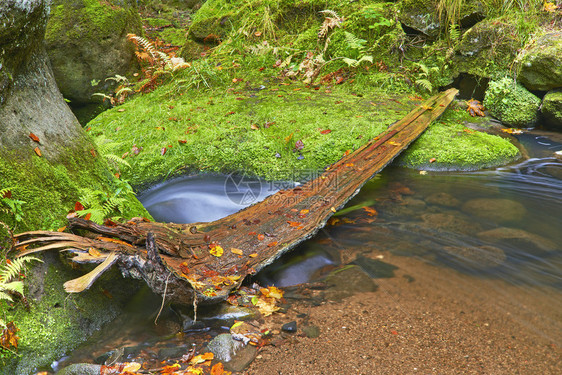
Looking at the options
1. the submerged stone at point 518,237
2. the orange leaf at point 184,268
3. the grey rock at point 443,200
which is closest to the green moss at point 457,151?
the grey rock at point 443,200

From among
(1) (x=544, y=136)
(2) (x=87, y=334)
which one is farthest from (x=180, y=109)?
(1) (x=544, y=136)

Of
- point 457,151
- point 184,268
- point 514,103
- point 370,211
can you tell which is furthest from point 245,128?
point 514,103

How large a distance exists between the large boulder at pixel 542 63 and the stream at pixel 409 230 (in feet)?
3.59

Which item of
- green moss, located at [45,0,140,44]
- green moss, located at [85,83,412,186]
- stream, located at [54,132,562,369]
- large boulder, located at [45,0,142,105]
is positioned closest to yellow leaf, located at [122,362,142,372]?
stream, located at [54,132,562,369]

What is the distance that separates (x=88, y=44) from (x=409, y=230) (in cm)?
767

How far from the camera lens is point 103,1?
334 inches

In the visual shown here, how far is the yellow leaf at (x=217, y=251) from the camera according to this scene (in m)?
3.77

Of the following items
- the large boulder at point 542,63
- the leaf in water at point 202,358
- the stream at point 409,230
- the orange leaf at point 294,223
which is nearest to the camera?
the leaf in water at point 202,358

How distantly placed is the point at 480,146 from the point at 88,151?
5816 millimetres

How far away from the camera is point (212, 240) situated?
13.1 feet

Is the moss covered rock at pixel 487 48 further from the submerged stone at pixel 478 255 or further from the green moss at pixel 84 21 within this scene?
the green moss at pixel 84 21

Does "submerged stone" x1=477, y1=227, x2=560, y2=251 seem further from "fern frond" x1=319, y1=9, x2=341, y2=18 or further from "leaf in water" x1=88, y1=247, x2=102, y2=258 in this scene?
"fern frond" x1=319, y1=9, x2=341, y2=18

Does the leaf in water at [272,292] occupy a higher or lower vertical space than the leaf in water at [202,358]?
lower

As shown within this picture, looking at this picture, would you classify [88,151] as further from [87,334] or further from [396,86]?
[396,86]
